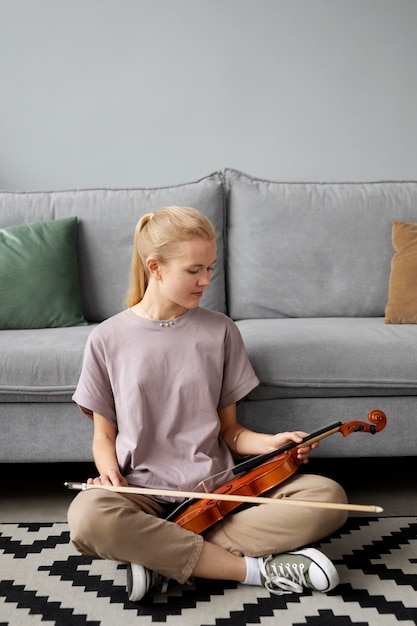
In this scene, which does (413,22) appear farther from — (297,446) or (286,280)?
(297,446)

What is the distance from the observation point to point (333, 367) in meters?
1.97

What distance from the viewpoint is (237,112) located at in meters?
2.99

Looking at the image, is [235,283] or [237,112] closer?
[235,283]

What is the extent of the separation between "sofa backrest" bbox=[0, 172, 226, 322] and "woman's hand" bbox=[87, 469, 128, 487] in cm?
94

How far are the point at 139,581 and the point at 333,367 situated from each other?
74 cm

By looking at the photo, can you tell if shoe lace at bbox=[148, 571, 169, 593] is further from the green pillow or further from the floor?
the green pillow

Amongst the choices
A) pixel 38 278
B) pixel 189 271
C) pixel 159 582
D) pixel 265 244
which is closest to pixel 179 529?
pixel 159 582

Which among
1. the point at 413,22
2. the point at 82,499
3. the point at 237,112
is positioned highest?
the point at 413,22

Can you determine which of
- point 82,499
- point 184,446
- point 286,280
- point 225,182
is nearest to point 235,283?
point 286,280

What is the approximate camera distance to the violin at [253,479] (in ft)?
5.15

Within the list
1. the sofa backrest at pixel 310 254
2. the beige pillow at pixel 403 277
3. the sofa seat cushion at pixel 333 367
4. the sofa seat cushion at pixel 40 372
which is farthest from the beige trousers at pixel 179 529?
the sofa backrest at pixel 310 254

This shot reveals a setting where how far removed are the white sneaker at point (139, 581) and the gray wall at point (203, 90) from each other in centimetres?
179

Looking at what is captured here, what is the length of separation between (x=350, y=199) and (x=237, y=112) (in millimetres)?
660

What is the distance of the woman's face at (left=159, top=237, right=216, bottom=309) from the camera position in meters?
1.69
